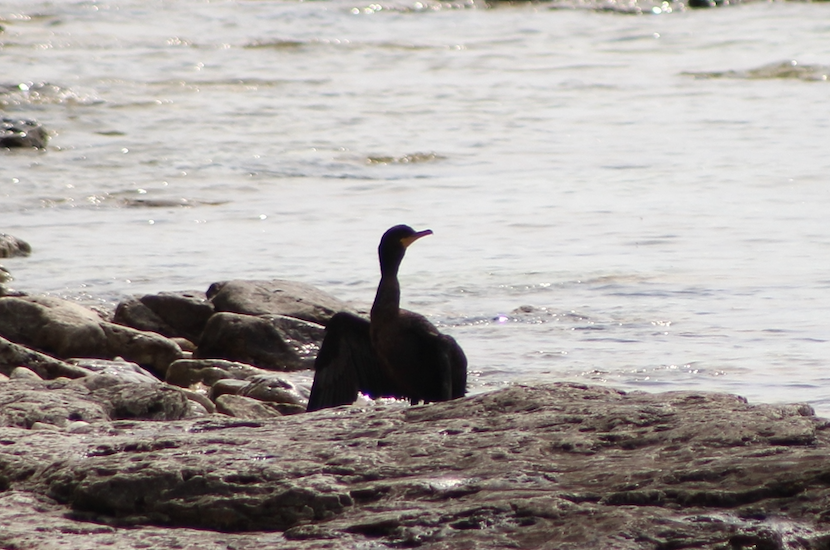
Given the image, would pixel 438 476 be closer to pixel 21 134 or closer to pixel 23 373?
pixel 23 373

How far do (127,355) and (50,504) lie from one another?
12.1 feet

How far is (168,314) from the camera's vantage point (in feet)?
24.6

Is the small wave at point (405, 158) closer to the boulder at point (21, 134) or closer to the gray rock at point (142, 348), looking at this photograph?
the boulder at point (21, 134)

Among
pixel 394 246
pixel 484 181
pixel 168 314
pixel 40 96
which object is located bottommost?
pixel 484 181

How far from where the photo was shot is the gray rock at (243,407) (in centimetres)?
548

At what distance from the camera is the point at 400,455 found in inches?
125

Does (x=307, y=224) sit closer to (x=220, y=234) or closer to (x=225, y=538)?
(x=220, y=234)

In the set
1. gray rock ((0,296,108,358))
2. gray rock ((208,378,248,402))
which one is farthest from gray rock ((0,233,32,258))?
gray rock ((208,378,248,402))

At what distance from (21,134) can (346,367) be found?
10.2 metres

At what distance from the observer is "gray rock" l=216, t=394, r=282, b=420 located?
548 cm

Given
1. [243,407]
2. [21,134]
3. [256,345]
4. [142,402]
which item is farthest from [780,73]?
[142,402]

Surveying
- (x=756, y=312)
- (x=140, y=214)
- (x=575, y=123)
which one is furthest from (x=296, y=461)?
(x=575, y=123)

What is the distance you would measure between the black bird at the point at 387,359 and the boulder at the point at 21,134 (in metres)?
10.00

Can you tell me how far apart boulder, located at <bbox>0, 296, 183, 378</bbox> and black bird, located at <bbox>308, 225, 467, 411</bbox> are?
1.56 metres
